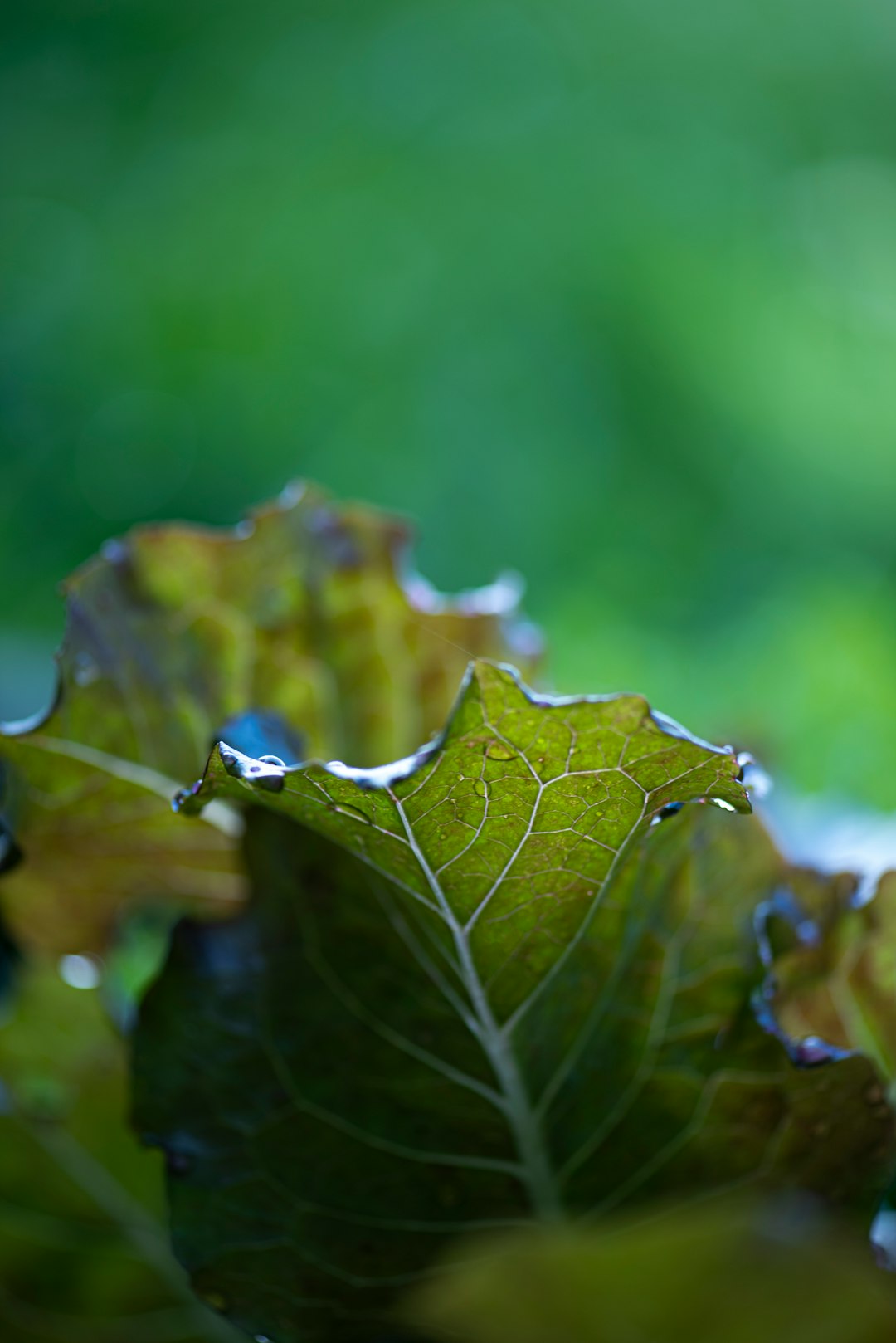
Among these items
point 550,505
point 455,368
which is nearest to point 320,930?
point 550,505

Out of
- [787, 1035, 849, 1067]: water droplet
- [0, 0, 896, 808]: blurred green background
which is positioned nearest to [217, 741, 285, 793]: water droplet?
[787, 1035, 849, 1067]: water droplet

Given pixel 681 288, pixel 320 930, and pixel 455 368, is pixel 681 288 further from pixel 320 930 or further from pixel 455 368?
pixel 320 930

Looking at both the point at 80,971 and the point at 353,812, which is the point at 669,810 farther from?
the point at 80,971

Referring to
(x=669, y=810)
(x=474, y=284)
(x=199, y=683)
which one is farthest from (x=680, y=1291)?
(x=474, y=284)

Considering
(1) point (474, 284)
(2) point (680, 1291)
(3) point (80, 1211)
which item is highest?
(1) point (474, 284)

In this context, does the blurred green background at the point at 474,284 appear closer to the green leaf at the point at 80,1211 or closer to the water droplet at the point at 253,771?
the green leaf at the point at 80,1211

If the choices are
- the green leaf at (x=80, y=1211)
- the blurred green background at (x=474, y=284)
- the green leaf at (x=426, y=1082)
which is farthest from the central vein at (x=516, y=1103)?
the blurred green background at (x=474, y=284)
